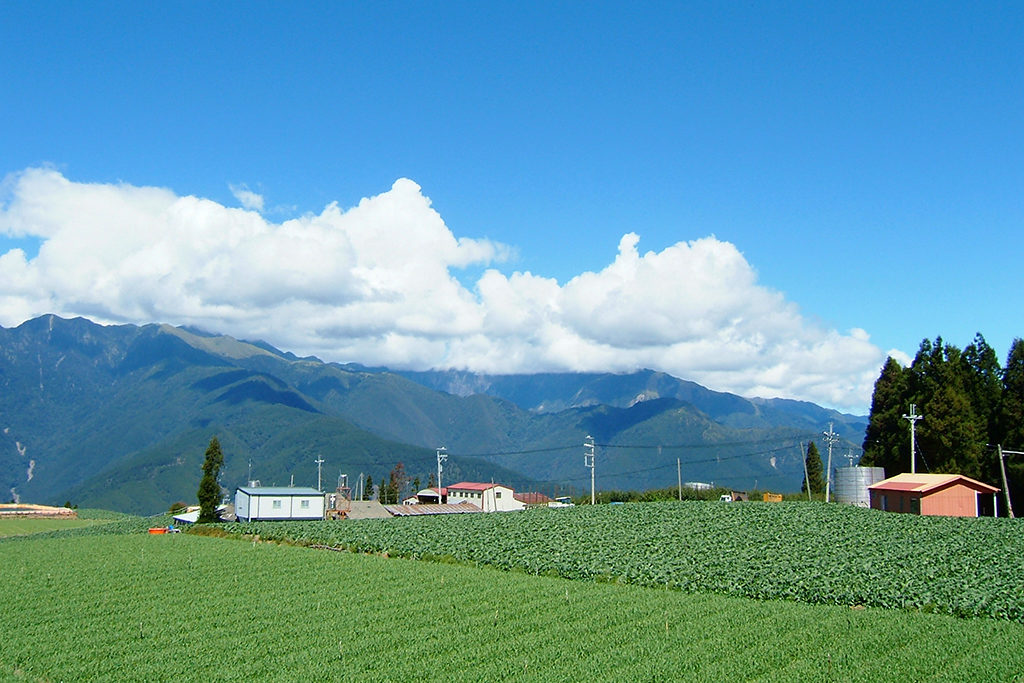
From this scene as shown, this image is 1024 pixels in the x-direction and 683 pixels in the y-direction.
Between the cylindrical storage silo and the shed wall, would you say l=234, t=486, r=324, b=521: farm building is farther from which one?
the shed wall

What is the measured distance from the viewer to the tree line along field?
20.4 meters

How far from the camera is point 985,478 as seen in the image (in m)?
68.3

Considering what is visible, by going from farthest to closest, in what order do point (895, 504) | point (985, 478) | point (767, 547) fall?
point (985, 478), point (895, 504), point (767, 547)

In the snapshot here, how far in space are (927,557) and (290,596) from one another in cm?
2951

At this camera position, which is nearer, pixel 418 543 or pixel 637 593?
pixel 637 593

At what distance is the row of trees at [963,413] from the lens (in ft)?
221

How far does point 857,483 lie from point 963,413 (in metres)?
10.5

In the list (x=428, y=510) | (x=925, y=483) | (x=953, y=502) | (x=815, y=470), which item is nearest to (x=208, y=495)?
(x=428, y=510)

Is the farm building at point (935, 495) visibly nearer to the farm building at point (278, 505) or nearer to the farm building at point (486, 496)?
the farm building at point (278, 505)

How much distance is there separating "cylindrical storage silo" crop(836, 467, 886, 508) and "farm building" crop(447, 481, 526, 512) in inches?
1990

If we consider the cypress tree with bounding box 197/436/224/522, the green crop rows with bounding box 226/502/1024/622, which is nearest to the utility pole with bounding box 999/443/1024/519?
the green crop rows with bounding box 226/502/1024/622

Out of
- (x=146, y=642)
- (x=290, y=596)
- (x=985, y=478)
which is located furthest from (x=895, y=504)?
(x=146, y=642)

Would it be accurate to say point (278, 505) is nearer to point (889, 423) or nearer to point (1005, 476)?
point (889, 423)

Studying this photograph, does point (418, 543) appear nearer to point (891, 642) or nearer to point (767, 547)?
point (767, 547)
